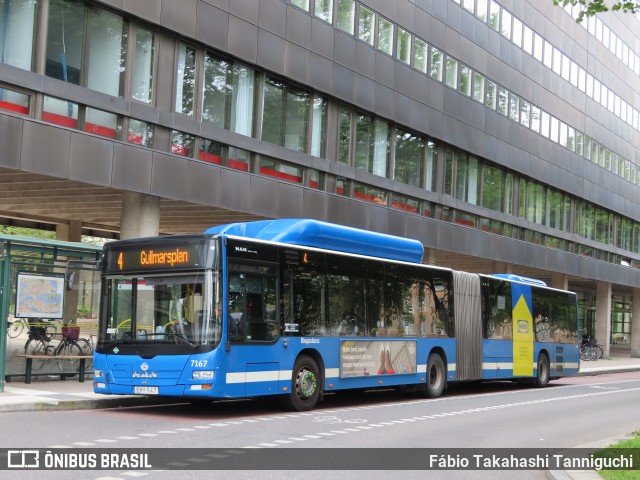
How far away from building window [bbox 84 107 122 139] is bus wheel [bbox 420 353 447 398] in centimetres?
907

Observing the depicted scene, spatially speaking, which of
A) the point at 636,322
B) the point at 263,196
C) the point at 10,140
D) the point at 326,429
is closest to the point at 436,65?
the point at 263,196

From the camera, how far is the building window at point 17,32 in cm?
1906

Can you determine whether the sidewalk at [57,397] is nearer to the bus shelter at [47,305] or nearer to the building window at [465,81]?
the bus shelter at [47,305]

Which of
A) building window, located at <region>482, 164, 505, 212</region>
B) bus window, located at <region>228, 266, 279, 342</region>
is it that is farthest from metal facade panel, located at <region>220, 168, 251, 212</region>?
building window, located at <region>482, 164, 505, 212</region>

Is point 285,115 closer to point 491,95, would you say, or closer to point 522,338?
point 522,338

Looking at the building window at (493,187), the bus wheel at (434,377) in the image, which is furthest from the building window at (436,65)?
the bus wheel at (434,377)

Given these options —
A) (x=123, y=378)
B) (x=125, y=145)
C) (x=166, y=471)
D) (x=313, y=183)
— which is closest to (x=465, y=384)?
(x=313, y=183)

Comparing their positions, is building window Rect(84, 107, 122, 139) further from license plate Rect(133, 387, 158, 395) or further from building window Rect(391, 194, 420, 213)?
building window Rect(391, 194, 420, 213)

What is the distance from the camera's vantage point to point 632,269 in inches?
2232

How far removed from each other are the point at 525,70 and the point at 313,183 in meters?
18.9

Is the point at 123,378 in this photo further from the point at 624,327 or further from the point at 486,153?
the point at 624,327

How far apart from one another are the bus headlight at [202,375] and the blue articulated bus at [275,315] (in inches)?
0.6

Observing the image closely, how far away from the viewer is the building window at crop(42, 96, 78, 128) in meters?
19.6

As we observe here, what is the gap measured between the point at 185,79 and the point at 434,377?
9881 mm
